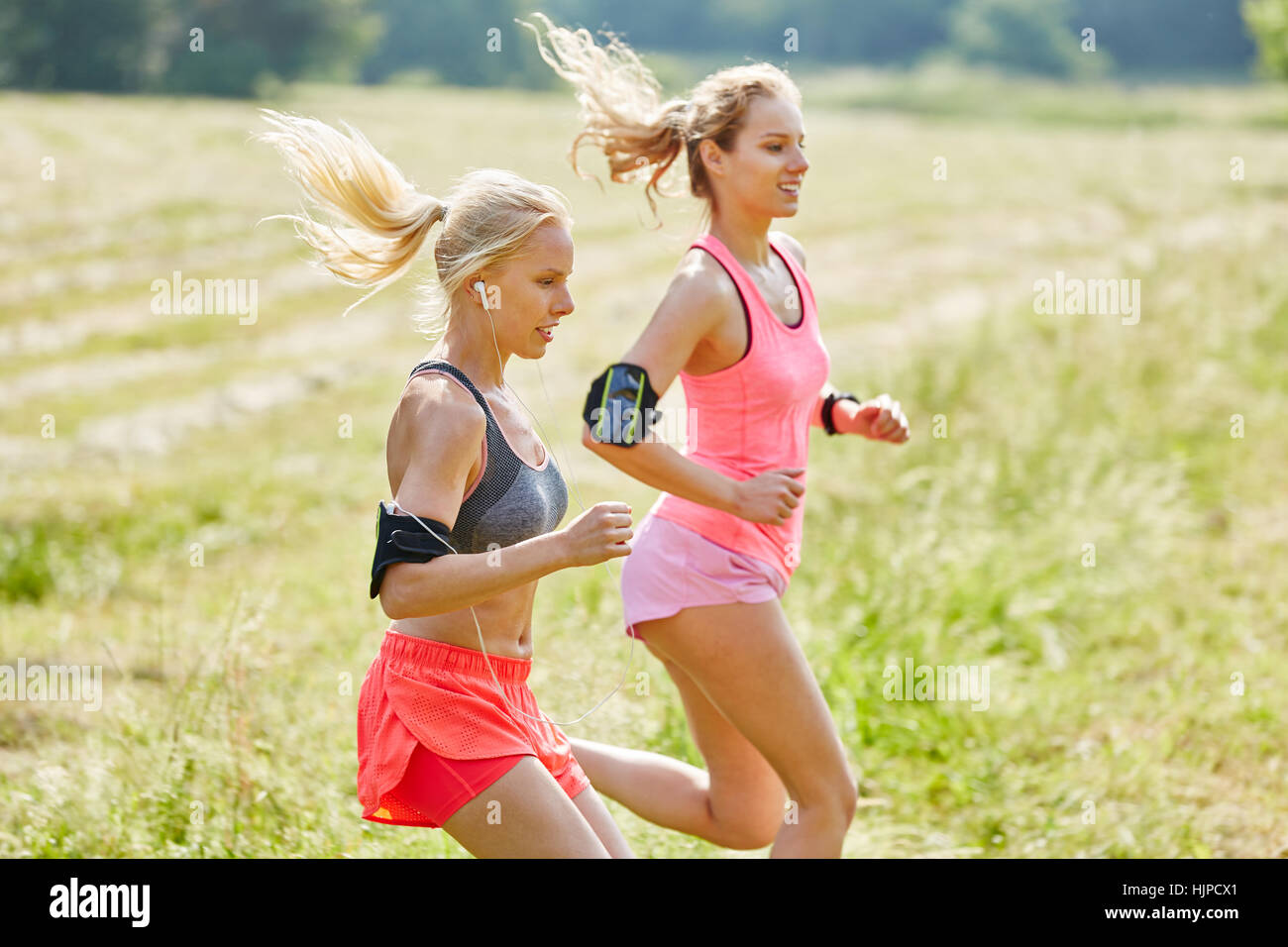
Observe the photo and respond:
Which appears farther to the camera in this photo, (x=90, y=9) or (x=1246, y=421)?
(x=90, y=9)

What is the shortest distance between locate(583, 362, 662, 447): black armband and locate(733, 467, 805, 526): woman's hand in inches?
11.5

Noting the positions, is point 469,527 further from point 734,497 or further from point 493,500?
point 734,497

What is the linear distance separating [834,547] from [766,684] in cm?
Result: 384

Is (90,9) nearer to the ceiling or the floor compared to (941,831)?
nearer to the ceiling

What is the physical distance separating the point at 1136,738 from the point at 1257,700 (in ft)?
2.05

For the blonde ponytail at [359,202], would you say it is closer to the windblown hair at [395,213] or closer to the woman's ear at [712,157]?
the windblown hair at [395,213]

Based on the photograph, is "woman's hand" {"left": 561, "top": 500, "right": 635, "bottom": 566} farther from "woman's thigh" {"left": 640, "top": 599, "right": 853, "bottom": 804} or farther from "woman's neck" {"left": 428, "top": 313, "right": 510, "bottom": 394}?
"woman's thigh" {"left": 640, "top": 599, "right": 853, "bottom": 804}

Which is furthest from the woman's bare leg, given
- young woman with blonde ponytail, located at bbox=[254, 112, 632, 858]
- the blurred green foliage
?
the blurred green foliage

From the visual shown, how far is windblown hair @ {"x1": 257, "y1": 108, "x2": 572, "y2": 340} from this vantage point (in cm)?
303

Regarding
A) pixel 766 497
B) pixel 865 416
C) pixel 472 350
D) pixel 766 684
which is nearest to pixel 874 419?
pixel 865 416

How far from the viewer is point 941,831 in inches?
190

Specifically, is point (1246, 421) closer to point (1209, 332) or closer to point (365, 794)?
point (1209, 332)

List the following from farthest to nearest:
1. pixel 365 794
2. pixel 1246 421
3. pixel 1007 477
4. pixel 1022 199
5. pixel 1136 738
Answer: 1. pixel 1022 199
2. pixel 1246 421
3. pixel 1007 477
4. pixel 1136 738
5. pixel 365 794
